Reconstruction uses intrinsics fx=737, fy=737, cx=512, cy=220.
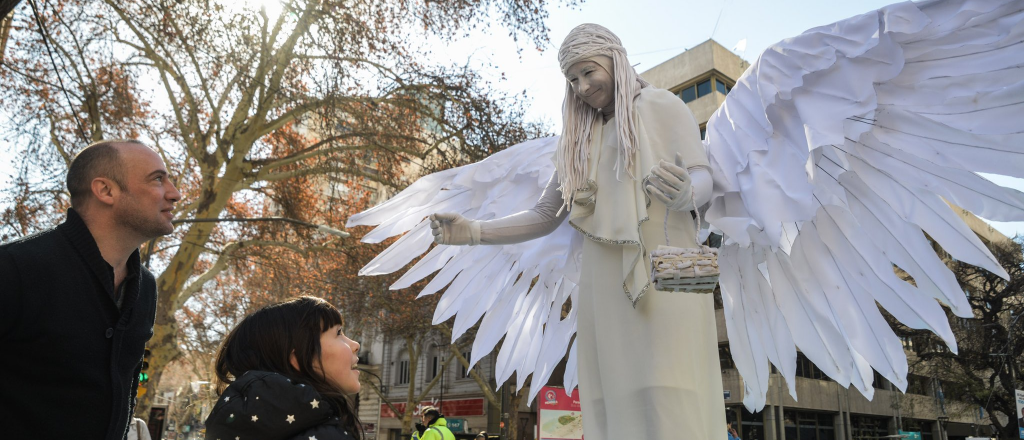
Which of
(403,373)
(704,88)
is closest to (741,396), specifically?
(704,88)

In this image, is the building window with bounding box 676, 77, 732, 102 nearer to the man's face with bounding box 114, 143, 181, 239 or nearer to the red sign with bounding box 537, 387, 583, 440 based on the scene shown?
the red sign with bounding box 537, 387, 583, 440

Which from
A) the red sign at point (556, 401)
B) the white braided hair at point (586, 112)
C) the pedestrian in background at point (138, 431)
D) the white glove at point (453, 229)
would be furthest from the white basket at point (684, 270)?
the red sign at point (556, 401)

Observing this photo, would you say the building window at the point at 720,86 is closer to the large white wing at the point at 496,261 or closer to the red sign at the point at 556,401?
the red sign at the point at 556,401

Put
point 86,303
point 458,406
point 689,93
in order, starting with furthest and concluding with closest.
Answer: point 458,406, point 689,93, point 86,303

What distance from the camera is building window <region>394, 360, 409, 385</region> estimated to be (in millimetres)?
38778

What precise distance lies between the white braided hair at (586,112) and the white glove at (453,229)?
0.40 m

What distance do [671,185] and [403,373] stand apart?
38152 millimetres

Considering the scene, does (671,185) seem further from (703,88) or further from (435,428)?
(703,88)

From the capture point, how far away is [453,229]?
3.01 meters

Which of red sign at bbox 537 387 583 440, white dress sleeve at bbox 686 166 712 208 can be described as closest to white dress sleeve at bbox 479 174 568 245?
white dress sleeve at bbox 686 166 712 208

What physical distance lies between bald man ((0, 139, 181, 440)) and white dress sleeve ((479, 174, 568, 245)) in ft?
4.01

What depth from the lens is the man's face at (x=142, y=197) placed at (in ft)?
7.75

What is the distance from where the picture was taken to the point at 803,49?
2.63 metres

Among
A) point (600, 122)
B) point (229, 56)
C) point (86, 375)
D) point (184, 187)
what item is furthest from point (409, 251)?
point (184, 187)
